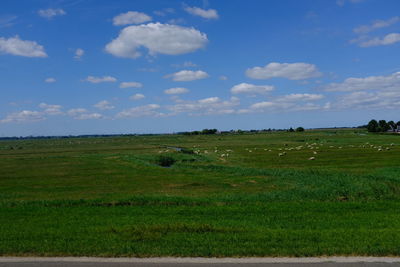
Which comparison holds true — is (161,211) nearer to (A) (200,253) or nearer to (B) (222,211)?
(B) (222,211)

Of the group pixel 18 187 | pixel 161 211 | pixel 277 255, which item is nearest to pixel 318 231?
pixel 277 255

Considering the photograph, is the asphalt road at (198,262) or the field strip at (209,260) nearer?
the asphalt road at (198,262)

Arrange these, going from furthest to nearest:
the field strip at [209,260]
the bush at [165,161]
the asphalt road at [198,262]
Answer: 1. the bush at [165,161]
2. the field strip at [209,260]
3. the asphalt road at [198,262]

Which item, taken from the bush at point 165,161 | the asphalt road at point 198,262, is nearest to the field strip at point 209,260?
the asphalt road at point 198,262

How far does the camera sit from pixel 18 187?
33.2 metres

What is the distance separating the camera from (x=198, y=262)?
890cm

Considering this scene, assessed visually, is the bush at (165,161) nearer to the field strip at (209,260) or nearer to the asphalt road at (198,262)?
the field strip at (209,260)

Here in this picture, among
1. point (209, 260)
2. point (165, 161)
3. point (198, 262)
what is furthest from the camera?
point (165, 161)

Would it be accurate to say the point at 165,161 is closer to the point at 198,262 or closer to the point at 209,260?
the point at 209,260

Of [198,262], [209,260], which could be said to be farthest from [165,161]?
[198,262]

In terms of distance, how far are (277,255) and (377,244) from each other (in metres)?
2.96

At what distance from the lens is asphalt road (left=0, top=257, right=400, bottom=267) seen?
28.3ft

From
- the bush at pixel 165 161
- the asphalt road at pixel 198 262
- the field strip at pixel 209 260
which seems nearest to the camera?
the asphalt road at pixel 198 262

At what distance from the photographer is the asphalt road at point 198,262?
8.64 m
